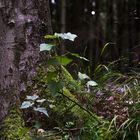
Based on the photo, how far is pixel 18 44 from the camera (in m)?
2.57

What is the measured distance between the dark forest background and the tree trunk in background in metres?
4.25

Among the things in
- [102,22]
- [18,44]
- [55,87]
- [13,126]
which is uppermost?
[102,22]

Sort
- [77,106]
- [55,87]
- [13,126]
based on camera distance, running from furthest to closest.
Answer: [77,106] < [13,126] < [55,87]

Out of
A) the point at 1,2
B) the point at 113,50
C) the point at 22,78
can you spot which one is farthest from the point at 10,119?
the point at 113,50

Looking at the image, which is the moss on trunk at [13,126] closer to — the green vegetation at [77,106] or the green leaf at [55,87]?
the green vegetation at [77,106]

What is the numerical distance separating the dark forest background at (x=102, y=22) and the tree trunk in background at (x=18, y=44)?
4246mm

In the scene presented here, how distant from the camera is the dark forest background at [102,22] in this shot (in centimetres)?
734

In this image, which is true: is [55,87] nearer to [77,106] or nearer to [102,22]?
[77,106]

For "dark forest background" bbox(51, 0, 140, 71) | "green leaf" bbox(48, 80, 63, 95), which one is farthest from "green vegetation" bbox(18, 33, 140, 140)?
"dark forest background" bbox(51, 0, 140, 71)

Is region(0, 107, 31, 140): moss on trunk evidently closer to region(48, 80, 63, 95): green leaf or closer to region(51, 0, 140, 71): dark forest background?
region(48, 80, 63, 95): green leaf

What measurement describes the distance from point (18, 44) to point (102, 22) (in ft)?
18.4

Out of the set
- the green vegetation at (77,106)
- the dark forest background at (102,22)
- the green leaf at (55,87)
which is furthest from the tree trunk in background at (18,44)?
the dark forest background at (102,22)

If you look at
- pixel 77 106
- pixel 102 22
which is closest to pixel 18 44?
pixel 77 106

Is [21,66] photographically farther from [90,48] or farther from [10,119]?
[90,48]
